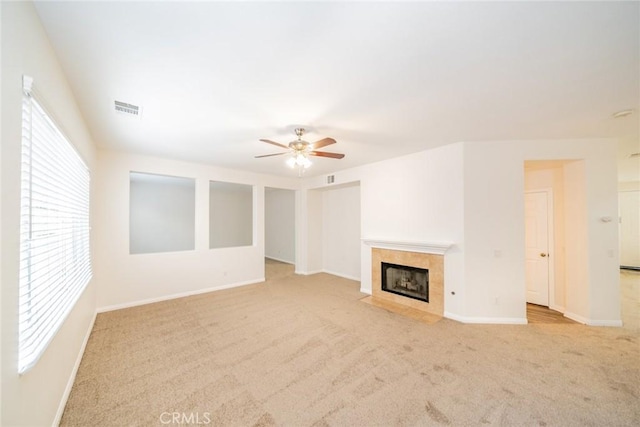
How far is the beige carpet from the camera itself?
1.82m

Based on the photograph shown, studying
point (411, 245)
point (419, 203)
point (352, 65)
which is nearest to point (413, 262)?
point (411, 245)

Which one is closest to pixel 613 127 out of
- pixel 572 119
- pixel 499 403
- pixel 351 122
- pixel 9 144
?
pixel 572 119

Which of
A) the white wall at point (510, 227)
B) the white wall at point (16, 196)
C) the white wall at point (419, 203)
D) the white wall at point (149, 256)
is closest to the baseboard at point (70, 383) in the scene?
the white wall at point (16, 196)

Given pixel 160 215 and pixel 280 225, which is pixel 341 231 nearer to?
pixel 280 225

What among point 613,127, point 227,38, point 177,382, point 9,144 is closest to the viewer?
point 9,144

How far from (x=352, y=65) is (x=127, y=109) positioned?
2.37m

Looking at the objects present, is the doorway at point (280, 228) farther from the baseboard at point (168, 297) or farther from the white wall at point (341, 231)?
the baseboard at point (168, 297)

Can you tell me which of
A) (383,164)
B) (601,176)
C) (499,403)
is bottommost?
(499,403)

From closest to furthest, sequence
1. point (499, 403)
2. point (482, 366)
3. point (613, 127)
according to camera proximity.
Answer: point (499, 403) < point (482, 366) < point (613, 127)

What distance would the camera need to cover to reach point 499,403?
1931 mm

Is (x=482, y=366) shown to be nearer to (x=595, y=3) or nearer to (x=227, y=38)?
(x=595, y=3)

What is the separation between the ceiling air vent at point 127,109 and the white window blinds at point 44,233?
59 cm

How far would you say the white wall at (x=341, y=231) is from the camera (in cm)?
605

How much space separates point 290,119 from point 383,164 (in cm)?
251
